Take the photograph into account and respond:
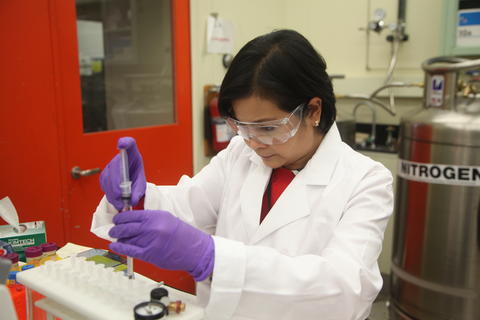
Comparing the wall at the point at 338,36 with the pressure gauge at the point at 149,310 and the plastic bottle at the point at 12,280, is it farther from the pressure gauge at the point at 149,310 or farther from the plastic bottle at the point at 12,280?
the pressure gauge at the point at 149,310

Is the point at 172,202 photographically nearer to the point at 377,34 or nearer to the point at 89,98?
the point at 89,98

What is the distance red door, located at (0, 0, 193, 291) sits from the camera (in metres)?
1.84

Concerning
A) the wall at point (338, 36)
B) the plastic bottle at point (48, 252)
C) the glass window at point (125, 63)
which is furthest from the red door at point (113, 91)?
the plastic bottle at point (48, 252)

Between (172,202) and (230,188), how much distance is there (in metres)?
0.18

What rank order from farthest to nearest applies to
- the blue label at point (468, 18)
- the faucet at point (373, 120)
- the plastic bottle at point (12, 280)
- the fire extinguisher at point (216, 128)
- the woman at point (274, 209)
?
the faucet at point (373, 120) < the fire extinguisher at point (216, 128) < the blue label at point (468, 18) < the plastic bottle at point (12, 280) < the woman at point (274, 209)

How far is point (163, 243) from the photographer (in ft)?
2.62

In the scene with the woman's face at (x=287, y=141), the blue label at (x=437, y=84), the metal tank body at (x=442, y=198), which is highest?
the blue label at (x=437, y=84)

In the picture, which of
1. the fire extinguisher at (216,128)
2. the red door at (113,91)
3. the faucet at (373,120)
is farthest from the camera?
the faucet at (373,120)

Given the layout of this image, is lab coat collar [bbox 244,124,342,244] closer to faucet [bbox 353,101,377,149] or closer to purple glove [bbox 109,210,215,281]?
purple glove [bbox 109,210,215,281]

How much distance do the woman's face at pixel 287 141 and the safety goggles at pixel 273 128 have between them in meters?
0.01

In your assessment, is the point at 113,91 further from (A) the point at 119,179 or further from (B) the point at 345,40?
(B) the point at 345,40

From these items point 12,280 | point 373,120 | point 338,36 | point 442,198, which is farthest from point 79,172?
point 338,36

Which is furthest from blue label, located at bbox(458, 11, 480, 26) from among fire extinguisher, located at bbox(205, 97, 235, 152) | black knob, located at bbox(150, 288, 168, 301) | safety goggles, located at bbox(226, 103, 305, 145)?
black knob, located at bbox(150, 288, 168, 301)

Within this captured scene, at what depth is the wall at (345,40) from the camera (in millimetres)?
2575
